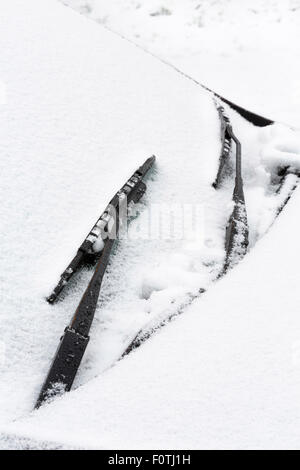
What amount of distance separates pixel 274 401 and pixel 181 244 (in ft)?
2.54

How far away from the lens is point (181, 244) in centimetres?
178

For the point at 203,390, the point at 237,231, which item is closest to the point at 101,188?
the point at 237,231

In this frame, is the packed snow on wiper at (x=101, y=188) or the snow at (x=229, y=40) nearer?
the packed snow on wiper at (x=101, y=188)

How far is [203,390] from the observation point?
115 centimetres

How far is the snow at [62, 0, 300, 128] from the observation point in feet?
17.5

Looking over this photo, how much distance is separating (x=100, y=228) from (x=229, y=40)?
5535mm

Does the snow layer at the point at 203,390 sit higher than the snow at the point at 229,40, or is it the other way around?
the snow layer at the point at 203,390

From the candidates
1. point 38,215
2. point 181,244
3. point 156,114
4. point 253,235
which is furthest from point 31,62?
point 253,235

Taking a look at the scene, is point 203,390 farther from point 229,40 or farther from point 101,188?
point 229,40

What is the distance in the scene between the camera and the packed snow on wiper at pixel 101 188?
136 cm

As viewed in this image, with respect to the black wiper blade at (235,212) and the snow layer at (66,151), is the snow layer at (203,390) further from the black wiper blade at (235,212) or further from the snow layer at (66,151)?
the black wiper blade at (235,212)

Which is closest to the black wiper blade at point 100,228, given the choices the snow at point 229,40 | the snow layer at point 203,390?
the snow layer at point 203,390

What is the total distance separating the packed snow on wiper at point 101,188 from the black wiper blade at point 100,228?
0.09 ft

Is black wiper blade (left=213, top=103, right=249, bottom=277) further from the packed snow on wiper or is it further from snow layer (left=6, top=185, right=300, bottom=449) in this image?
snow layer (left=6, top=185, right=300, bottom=449)
